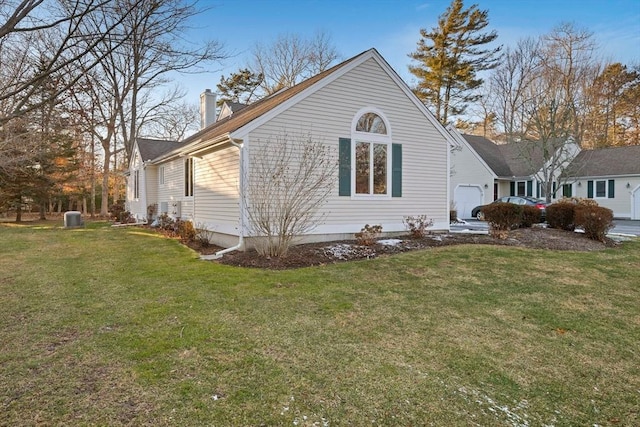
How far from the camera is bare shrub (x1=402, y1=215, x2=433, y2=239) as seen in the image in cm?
1086

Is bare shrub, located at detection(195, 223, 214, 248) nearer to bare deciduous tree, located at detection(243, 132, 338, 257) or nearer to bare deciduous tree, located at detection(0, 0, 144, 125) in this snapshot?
bare deciduous tree, located at detection(243, 132, 338, 257)

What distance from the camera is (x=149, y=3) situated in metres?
4.24

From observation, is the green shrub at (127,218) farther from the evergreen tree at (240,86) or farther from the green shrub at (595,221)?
the green shrub at (595,221)

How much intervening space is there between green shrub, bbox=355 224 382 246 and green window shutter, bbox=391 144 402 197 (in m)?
1.33

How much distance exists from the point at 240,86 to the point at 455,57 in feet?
55.6

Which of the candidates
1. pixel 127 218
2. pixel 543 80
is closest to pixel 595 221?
pixel 543 80

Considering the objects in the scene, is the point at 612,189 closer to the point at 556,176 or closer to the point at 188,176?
the point at 556,176

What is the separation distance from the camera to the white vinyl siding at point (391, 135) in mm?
9727

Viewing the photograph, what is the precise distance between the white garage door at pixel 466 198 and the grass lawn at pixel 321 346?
1568 centimetres

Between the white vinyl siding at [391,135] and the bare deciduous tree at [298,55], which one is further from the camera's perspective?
the bare deciduous tree at [298,55]

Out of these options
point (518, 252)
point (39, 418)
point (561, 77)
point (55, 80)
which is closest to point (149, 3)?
point (55, 80)

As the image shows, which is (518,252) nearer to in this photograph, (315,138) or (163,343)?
(315,138)

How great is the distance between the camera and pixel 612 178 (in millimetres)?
23750

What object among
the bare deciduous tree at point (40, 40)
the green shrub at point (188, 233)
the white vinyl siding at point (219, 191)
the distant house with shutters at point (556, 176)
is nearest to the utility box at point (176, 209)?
the white vinyl siding at point (219, 191)
